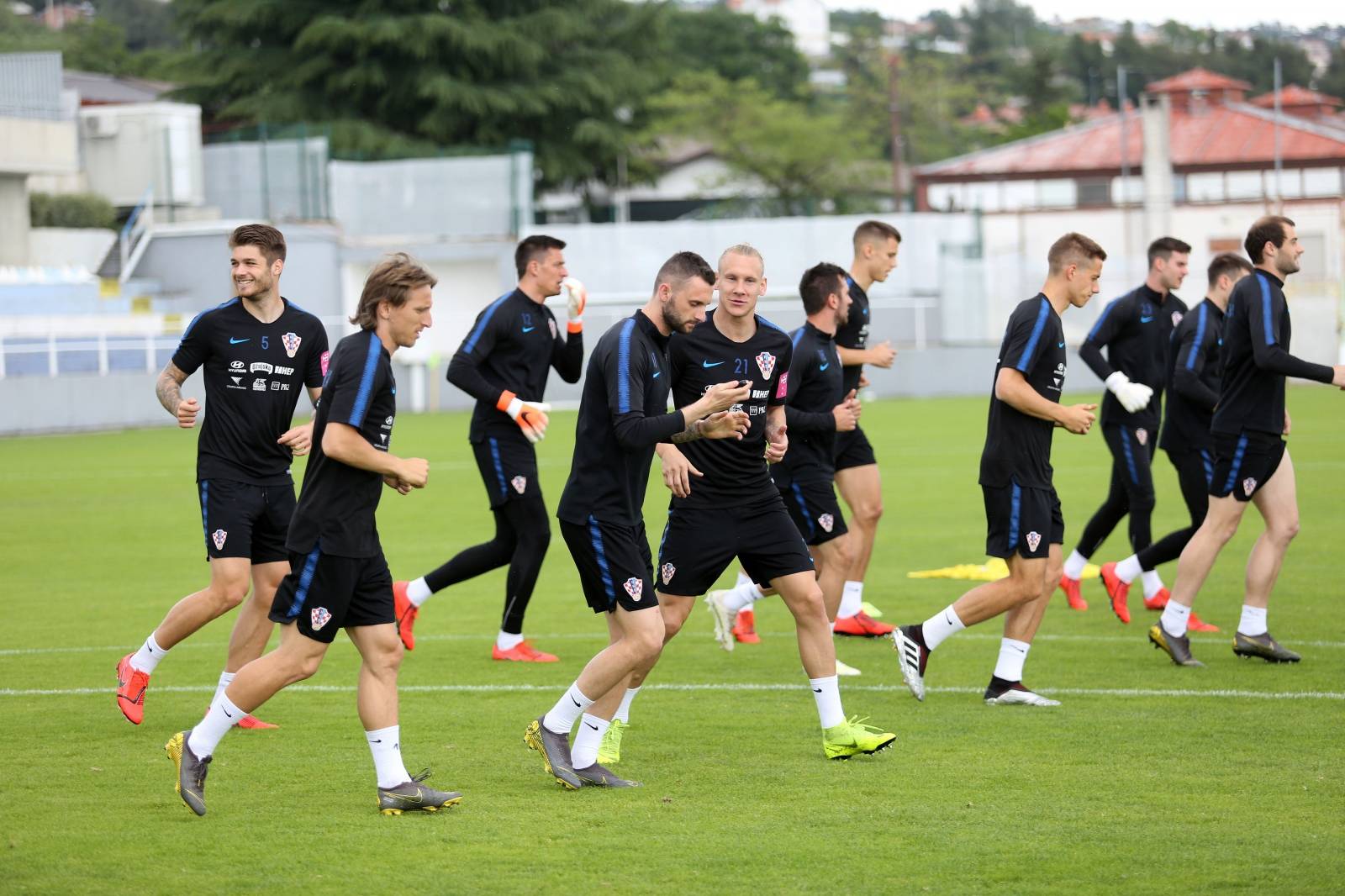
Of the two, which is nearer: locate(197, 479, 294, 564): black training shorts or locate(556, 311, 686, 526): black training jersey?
locate(556, 311, 686, 526): black training jersey

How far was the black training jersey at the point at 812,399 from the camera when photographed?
32.1 feet

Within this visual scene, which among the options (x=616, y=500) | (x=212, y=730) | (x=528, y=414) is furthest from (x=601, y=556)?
(x=528, y=414)

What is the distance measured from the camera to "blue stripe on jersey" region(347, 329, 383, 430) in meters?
6.21

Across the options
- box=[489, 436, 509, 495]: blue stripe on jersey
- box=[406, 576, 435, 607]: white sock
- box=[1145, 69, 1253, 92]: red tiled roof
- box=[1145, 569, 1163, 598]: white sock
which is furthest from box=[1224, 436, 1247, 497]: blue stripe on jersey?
box=[1145, 69, 1253, 92]: red tiled roof

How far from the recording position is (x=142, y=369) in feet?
112

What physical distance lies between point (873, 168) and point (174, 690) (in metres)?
67.2

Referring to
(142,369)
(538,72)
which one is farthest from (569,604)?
(538,72)

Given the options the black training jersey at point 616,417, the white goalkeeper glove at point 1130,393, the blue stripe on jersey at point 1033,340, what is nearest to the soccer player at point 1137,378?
the white goalkeeper glove at point 1130,393

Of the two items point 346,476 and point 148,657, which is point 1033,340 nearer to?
point 346,476

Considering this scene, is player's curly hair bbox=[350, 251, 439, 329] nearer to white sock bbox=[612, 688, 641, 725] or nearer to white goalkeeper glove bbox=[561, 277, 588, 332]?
white sock bbox=[612, 688, 641, 725]

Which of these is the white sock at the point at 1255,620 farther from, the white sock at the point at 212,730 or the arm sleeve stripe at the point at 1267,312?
the white sock at the point at 212,730

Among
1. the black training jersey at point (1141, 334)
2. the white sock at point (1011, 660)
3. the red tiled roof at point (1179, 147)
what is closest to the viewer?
the white sock at point (1011, 660)

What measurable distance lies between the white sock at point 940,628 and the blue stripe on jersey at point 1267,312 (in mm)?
2355

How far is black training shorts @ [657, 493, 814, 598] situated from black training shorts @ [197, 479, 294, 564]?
1925 mm
